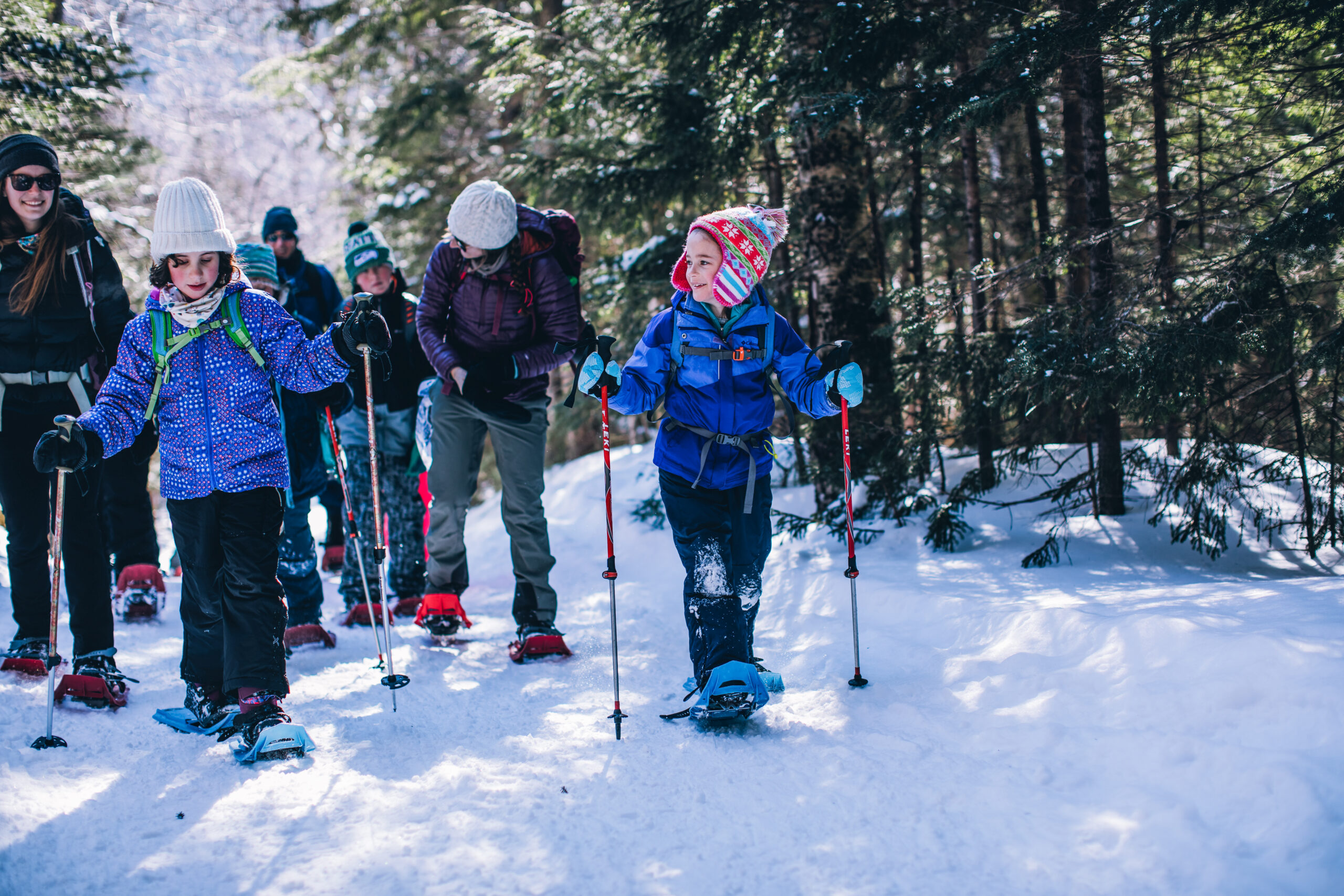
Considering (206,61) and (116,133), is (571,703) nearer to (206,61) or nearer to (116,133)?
(116,133)

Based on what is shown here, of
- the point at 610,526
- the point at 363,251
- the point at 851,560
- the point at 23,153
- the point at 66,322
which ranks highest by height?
the point at 23,153

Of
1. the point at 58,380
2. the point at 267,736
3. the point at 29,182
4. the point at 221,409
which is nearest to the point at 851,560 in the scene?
the point at 267,736

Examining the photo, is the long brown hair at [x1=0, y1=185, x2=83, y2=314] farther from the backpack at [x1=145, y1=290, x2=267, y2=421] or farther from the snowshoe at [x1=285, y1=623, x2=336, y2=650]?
the snowshoe at [x1=285, y1=623, x2=336, y2=650]

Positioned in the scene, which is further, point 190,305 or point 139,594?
point 139,594

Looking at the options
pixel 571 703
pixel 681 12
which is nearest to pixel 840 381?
pixel 571 703

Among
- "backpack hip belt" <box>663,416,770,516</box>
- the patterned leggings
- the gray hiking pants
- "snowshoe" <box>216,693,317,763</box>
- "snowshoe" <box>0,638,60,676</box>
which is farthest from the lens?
the patterned leggings

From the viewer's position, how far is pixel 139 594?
5.82 metres

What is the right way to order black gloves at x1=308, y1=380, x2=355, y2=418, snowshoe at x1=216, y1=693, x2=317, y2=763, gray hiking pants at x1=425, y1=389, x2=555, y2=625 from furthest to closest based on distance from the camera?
gray hiking pants at x1=425, y1=389, x2=555, y2=625, black gloves at x1=308, y1=380, x2=355, y2=418, snowshoe at x1=216, y1=693, x2=317, y2=763

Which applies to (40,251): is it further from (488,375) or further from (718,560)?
(718,560)

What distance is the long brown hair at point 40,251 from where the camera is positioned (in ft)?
13.6

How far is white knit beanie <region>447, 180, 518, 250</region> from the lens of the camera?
491 centimetres

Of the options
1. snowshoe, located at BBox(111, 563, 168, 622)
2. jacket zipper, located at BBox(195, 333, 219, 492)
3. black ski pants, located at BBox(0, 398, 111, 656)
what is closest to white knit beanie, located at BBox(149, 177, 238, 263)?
jacket zipper, located at BBox(195, 333, 219, 492)

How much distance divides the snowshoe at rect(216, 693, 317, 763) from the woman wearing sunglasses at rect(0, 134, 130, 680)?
104cm

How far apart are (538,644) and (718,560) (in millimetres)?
1615
